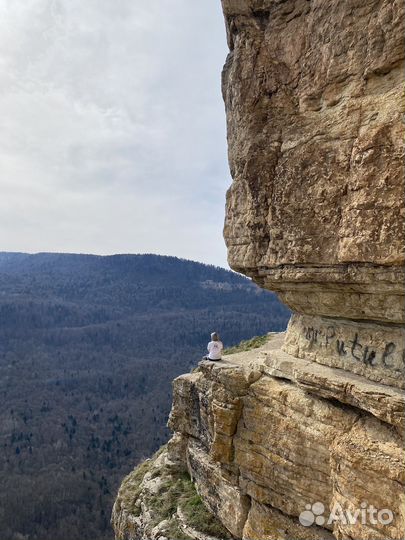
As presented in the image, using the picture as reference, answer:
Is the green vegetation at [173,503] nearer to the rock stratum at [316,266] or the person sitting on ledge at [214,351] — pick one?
the rock stratum at [316,266]

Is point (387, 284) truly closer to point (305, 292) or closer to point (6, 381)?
point (305, 292)

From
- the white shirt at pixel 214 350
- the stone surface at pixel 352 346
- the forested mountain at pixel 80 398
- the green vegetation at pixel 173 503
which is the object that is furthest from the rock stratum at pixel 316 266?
the forested mountain at pixel 80 398

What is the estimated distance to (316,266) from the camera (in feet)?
34.6

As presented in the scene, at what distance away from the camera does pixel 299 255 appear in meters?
10.8

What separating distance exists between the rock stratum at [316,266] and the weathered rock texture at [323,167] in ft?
0.10

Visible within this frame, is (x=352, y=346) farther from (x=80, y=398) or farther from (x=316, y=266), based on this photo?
(x=80, y=398)

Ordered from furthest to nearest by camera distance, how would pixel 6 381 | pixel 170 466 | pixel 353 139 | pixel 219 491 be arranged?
pixel 6 381 → pixel 170 466 → pixel 219 491 → pixel 353 139

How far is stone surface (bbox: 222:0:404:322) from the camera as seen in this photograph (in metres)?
8.81

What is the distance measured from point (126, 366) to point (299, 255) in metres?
131

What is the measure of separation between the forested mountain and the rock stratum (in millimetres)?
49543

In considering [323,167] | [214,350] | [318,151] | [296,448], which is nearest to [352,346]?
[296,448]

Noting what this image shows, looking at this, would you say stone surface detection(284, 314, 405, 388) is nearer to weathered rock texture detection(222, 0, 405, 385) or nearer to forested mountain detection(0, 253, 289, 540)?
weathered rock texture detection(222, 0, 405, 385)

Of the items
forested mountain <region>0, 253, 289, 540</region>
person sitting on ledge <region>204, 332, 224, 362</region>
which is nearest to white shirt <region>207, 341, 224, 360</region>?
person sitting on ledge <region>204, 332, 224, 362</region>

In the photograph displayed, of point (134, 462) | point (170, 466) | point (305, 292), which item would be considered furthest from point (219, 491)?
point (134, 462)
